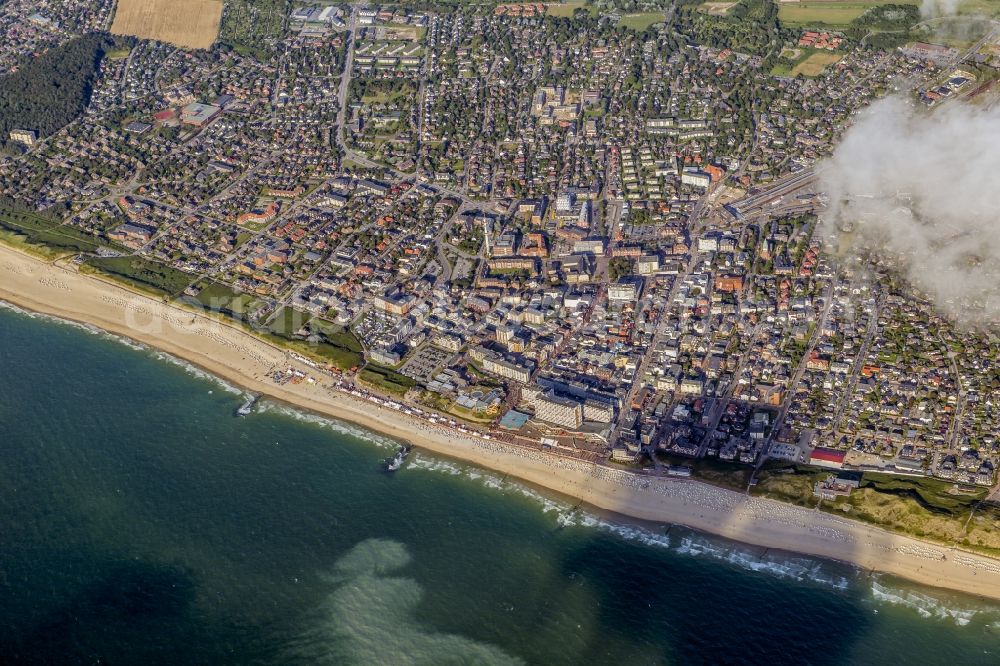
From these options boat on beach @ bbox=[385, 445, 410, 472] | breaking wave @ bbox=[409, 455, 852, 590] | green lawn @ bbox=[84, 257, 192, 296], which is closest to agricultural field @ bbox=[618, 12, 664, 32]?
green lawn @ bbox=[84, 257, 192, 296]

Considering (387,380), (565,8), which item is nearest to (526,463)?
(387,380)

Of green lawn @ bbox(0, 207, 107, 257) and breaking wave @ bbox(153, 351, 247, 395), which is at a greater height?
green lawn @ bbox(0, 207, 107, 257)

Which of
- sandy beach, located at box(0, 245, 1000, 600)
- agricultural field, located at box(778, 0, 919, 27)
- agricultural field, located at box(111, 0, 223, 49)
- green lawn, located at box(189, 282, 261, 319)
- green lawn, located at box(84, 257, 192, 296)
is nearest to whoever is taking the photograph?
sandy beach, located at box(0, 245, 1000, 600)

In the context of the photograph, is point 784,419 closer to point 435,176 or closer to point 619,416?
point 619,416

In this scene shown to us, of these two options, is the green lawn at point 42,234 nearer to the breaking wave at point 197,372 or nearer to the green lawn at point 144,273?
the green lawn at point 144,273

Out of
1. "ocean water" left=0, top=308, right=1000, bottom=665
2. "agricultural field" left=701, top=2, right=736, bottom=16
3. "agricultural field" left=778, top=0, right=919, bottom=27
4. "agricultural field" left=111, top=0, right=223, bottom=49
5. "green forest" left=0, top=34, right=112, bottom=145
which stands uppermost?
"agricultural field" left=778, top=0, right=919, bottom=27

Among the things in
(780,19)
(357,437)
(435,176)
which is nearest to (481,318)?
(357,437)

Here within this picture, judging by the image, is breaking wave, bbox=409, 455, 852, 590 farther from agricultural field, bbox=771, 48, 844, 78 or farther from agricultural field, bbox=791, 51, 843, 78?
agricultural field, bbox=791, 51, 843, 78
